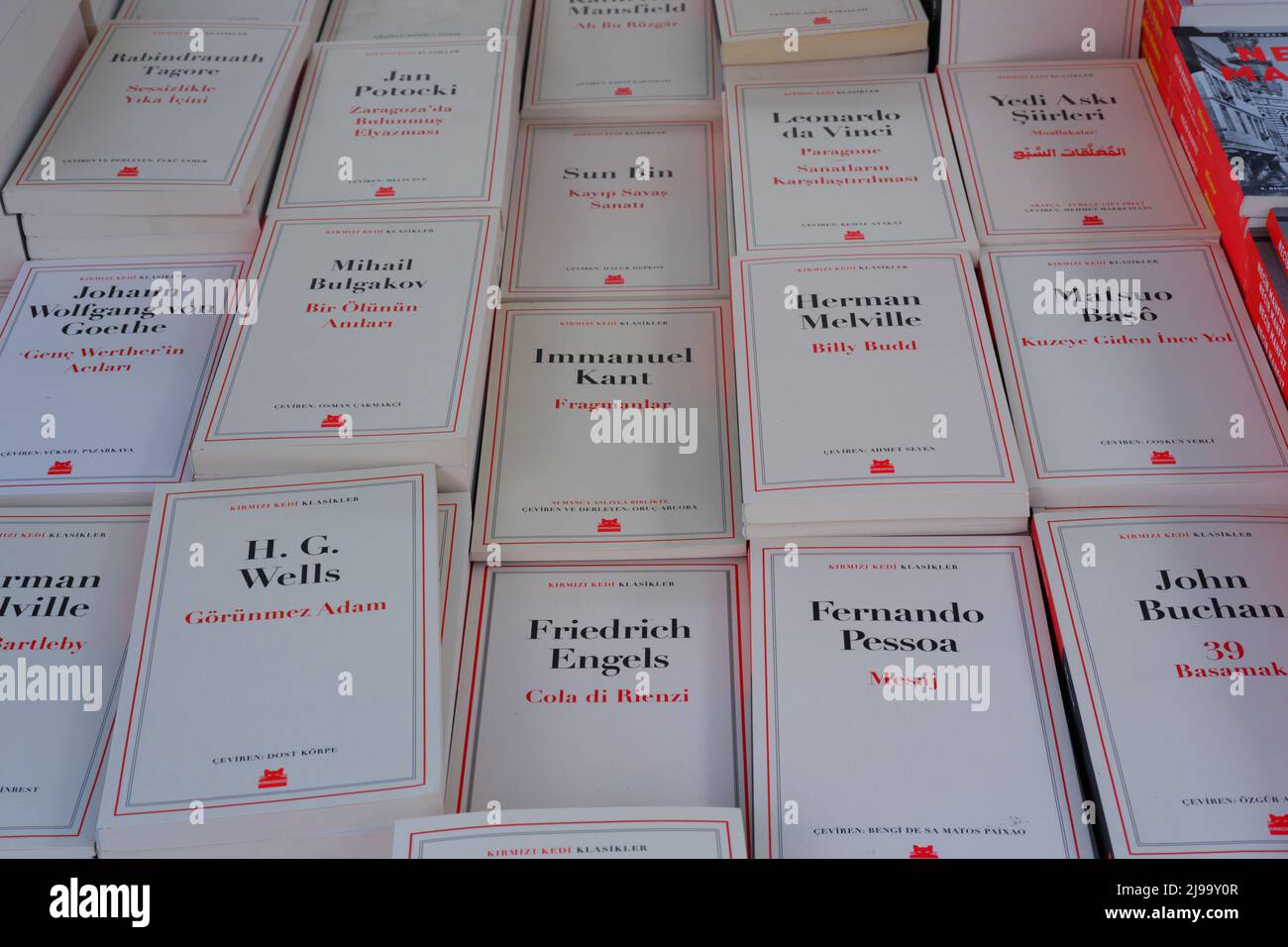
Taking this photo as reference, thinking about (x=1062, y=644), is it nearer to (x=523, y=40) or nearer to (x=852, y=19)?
(x=852, y=19)

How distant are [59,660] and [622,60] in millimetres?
1324

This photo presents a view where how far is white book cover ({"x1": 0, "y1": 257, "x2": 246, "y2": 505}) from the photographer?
138cm

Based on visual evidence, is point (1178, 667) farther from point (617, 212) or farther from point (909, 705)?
point (617, 212)

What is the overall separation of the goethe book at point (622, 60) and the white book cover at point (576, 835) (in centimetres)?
125

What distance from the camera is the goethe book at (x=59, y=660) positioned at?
1.10 m

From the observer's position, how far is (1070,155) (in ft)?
5.49

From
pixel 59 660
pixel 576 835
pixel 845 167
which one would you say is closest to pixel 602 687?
pixel 576 835

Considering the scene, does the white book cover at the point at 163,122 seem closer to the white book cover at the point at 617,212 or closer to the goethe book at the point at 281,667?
the white book cover at the point at 617,212

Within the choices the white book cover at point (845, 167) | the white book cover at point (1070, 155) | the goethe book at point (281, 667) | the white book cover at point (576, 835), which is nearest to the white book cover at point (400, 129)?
the white book cover at point (845, 167)

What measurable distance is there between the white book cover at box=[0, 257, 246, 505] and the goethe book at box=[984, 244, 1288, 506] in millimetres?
1010

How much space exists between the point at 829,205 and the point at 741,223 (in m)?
0.13

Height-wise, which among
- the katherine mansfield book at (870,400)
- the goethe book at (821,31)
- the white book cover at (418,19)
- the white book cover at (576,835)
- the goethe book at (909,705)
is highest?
the white book cover at (418,19)

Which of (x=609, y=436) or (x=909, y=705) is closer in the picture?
(x=909, y=705)
